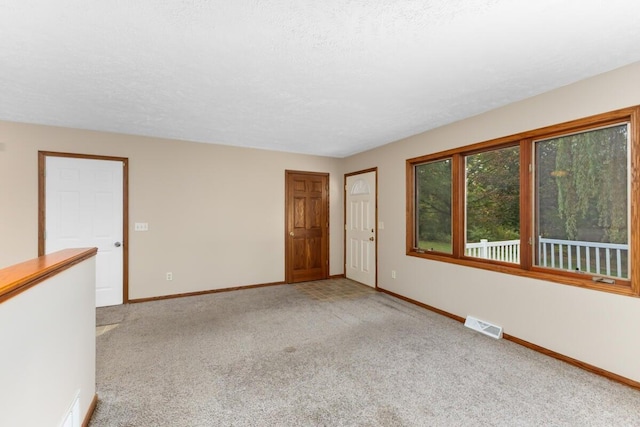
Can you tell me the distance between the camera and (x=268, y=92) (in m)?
2.83

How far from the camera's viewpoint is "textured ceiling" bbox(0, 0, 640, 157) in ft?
5.57

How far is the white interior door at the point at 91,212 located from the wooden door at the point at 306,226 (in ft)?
8.55

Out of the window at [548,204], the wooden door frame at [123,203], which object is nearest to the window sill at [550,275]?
the window at [548,204]

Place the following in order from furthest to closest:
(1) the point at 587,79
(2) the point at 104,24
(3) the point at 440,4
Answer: (1) the point at 587,79
(2) the point at 104,24
(3) the point at 440,4

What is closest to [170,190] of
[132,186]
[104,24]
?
[132,186]

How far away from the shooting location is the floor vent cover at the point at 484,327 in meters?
3.15

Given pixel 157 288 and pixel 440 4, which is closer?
pixel 440 4

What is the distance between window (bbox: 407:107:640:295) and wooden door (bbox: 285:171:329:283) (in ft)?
7.31

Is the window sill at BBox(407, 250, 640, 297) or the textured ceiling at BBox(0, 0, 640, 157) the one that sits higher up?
the textured ceiling at BBox(0, 0, 640, 157)

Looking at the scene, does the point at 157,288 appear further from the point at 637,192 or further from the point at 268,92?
the point at 637,192

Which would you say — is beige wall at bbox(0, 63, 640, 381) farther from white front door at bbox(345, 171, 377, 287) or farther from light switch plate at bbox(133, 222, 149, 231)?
white front door at bbox(345, 171, 377, 287)

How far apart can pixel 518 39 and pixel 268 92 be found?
79.1 inches

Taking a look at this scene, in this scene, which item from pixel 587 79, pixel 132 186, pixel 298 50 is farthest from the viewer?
pixel 132 186

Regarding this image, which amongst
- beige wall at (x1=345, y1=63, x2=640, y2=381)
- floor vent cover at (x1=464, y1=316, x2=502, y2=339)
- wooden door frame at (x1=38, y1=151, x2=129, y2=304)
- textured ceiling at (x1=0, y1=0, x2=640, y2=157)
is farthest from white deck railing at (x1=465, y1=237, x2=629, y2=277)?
wooden door frame at (x1=38, y1=151, x2=129, y2=304)
